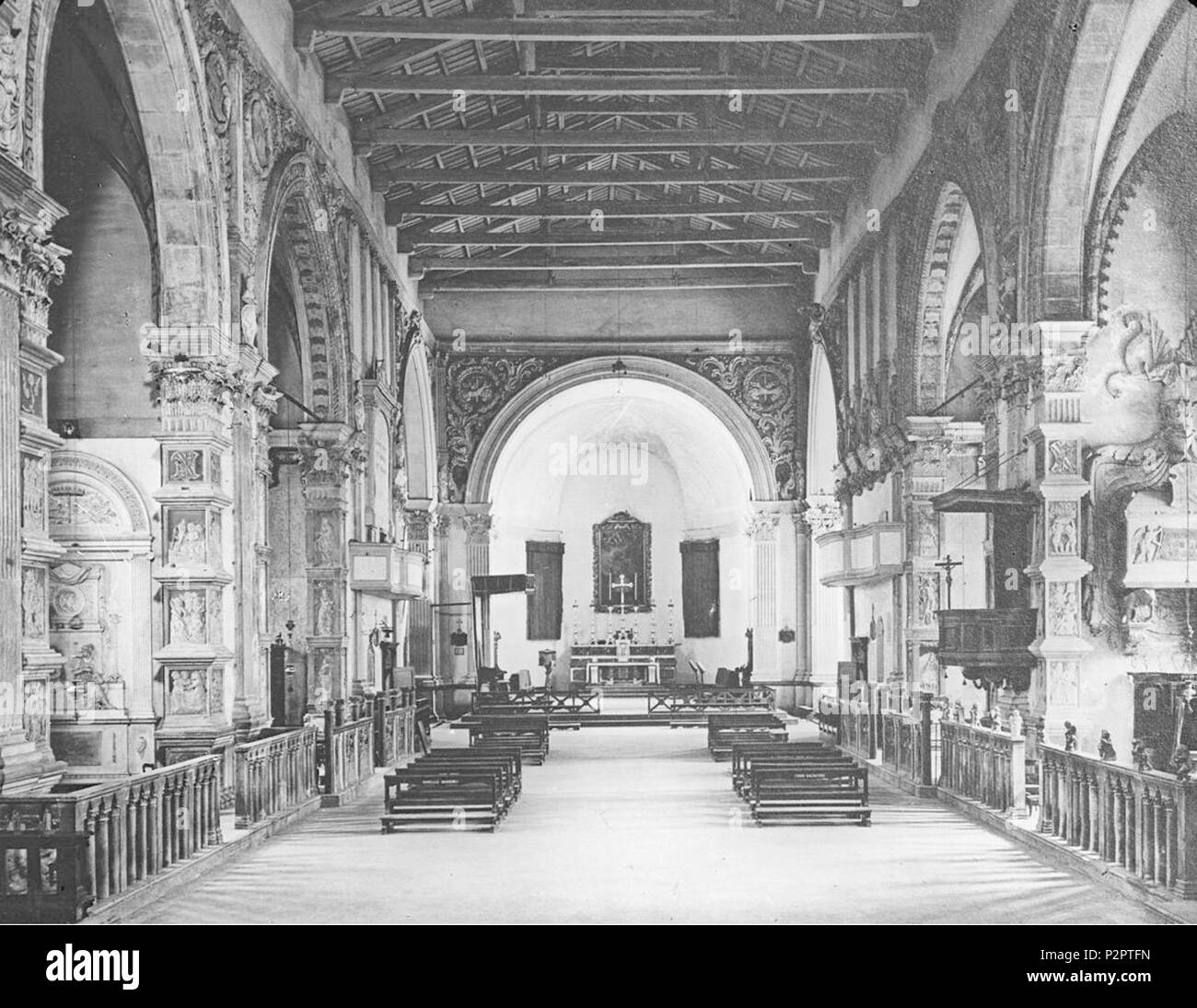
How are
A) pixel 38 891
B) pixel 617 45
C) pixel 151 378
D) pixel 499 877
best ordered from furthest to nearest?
pixel 617 45, pixel 151 378, pixel 499 877, pixel 38 891

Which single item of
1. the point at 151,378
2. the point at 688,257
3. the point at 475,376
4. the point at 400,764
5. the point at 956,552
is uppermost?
the point at 688,257

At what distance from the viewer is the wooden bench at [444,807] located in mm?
11177

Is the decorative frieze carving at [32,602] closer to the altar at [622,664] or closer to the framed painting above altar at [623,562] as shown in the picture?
the altar at [622,664]

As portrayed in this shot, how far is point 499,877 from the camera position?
9.12m

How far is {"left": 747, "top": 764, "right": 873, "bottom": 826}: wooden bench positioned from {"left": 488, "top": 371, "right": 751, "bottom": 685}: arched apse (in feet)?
52.4

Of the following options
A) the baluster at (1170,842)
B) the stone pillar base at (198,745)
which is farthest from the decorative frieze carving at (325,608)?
the baluster at (1170,842)

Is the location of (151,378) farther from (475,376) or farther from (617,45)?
(475,376)

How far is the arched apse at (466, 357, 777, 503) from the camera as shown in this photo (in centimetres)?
2602

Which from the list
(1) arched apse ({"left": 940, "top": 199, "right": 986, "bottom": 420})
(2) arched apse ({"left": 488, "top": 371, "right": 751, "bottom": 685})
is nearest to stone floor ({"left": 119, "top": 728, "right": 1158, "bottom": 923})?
(1) arched apse ({"left": 940, "top": 199, "right": 986, "bottom": 420})

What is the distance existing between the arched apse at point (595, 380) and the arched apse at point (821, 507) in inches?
40.3

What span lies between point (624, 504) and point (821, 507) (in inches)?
347

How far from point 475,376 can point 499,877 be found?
58.3ft

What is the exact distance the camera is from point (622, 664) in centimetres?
3028

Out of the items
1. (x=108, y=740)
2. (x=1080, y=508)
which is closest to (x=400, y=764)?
(x=108, y=740)
